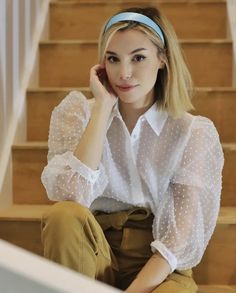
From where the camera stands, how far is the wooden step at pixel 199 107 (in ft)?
6.73

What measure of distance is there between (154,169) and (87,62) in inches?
38.0

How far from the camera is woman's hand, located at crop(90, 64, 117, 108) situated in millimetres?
1462

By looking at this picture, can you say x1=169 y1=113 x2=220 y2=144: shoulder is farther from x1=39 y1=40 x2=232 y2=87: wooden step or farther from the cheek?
x1=39 y1=40 x2=232 y2=87: wooden step

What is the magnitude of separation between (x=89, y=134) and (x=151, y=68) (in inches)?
8.5

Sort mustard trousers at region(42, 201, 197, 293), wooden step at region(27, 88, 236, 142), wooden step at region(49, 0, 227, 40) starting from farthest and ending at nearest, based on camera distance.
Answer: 1. wooden step at region(49, 0, 227, 40)
2. wooden step at region(27, 88, 236, 142)
3. mustard trousers at region(42, 201, 197, 293)

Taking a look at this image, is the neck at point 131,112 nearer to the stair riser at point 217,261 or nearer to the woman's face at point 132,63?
the woman's face at point 132,63

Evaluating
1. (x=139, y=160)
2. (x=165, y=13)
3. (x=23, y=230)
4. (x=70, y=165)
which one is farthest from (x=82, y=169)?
(x=165, y=13)

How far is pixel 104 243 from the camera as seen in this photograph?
4.53ft

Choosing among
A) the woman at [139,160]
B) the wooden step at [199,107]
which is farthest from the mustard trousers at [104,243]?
the wooden step at [199,107]

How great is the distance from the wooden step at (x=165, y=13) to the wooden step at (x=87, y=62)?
191mm

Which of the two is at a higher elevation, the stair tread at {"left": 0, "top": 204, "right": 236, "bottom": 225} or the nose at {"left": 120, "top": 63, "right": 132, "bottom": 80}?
the nose at {"left": 120, "top": 63, "right": 132, "bottom": 80}

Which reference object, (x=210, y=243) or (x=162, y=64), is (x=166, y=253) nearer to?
(x=210, y=243)

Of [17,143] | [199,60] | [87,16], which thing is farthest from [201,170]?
[87,16]

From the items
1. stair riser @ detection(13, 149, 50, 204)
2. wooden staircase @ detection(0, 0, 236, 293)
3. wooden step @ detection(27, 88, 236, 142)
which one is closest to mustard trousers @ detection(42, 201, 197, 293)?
wooden staircase @ detection(0, 0, 236, 293)
